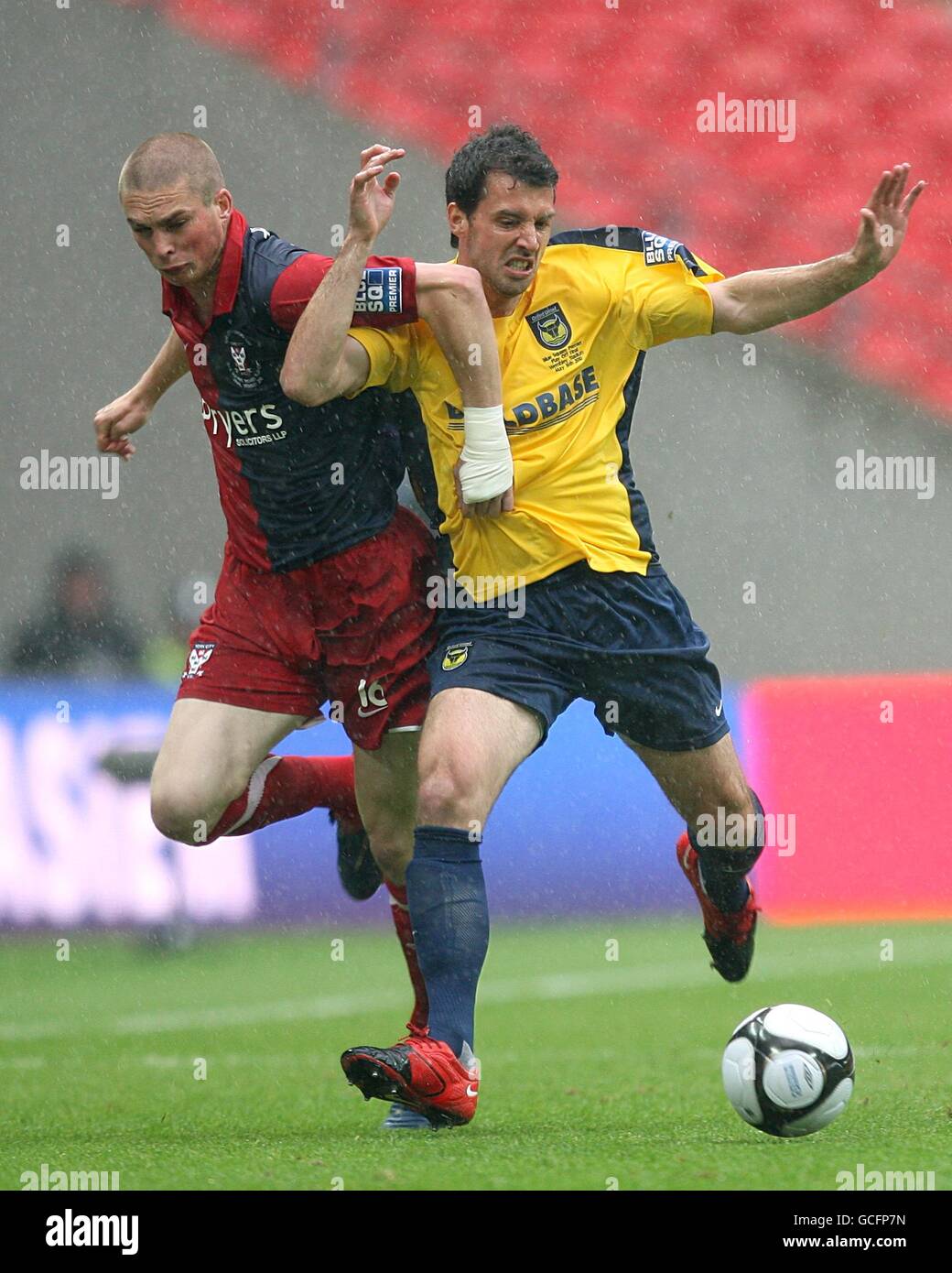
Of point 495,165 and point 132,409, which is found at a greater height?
point 495,165

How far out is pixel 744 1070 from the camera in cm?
352

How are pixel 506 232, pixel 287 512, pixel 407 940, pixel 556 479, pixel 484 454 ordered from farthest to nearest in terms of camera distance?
pixel 407 940, pixel 287 512, pixel 556 479, pixel 506 232, pixel 484 454

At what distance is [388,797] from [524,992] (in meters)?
2.60

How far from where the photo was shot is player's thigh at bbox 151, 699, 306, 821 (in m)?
4.07

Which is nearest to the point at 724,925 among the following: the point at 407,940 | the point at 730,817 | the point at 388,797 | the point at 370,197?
the point at 730,817

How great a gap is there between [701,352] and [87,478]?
3218mm

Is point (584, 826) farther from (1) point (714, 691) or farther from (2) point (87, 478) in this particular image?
(1) point (714, 691)

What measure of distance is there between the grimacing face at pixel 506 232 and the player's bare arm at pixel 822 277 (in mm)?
416

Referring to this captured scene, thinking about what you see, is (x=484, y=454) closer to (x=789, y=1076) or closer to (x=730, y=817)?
(x=730, y=817)

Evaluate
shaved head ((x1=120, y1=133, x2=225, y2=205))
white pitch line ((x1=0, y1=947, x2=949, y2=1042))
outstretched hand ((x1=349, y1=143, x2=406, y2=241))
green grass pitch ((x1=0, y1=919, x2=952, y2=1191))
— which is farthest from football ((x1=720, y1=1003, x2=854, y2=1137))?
white pitch line ((x1=0, y1=947, x2=949, y2=1042))

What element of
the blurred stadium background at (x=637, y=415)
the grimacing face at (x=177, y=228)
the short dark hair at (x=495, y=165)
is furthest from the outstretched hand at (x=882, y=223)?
the blurred stadium background at (x=637, y=415)

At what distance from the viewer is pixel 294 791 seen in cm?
457

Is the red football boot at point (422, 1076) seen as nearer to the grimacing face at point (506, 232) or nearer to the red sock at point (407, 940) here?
the red sock at point (407, 940)

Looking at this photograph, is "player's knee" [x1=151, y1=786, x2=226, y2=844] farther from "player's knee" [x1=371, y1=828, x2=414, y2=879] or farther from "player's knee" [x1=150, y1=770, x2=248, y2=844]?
"player's knee" [x1=371, y1=828, x2=414, y2=879]
